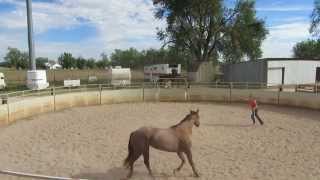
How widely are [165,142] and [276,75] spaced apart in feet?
81.7

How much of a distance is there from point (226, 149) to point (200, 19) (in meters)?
31.1

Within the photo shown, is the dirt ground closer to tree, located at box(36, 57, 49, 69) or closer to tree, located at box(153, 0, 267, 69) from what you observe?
tree, located at box(153, 0, 267, 69)

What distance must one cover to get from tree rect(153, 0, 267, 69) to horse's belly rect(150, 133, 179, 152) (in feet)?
109

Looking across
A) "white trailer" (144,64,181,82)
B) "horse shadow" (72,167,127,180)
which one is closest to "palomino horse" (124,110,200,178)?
"horse shadow" (72,167,127,180)

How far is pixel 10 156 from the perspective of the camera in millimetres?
10891

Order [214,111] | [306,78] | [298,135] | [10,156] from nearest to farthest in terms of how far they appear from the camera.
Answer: [10,156] < [298,135] < [214,111] < [306,78]

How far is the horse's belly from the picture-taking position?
847 cm

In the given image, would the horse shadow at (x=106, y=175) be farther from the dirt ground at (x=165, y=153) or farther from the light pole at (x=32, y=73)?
the light pole at (x=32, y=73)

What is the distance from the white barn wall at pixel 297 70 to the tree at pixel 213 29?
359 inches

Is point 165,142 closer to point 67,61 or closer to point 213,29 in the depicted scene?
point 213,29

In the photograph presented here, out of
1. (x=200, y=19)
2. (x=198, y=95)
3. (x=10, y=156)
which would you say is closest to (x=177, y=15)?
(x=200, y=19)

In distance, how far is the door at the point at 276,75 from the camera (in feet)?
103

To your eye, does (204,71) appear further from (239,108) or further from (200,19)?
(239,108)

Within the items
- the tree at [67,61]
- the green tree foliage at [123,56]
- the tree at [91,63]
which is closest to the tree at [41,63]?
the tree at [67,61]
